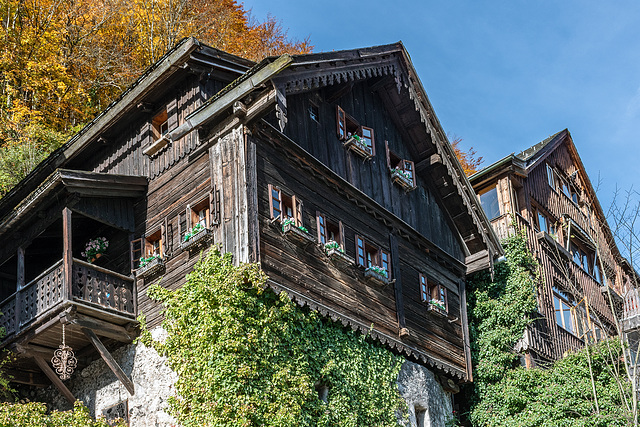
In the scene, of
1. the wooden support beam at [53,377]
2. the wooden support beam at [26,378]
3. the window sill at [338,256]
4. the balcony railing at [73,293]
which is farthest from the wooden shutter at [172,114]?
the wooden support beam at [26,378]

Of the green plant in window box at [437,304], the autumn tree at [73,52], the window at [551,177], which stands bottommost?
the green plant in window box at [437,304]

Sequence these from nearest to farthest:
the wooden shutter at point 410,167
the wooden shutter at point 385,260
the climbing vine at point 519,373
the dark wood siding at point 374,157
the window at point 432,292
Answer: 1. the dark wood siding at point 374,157
2. the wooden shutter at point 385,260
3. the climbing vine at point 519,373
4. the window at point 432,292
5. the wooden shutter at point 410,167

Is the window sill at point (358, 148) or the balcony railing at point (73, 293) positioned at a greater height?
the window sill at point (358, 148)

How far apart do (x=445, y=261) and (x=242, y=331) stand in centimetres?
1016

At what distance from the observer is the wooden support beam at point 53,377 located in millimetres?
17750

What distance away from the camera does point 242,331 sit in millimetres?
15164

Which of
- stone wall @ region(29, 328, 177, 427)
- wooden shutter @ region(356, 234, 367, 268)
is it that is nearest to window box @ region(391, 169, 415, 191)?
→ wooden shutter @ region(356, 234, 367, 268)

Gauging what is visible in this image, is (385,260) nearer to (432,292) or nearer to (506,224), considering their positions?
(432,292)

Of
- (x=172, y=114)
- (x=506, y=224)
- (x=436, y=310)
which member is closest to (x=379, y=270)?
(x=436, y=310)

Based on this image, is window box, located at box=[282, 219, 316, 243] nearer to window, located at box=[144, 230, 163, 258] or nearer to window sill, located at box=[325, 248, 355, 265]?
window sill, located at box=[325, 248, 355, 265]

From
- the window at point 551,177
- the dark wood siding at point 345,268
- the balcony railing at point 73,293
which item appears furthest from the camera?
the window at point 551,177

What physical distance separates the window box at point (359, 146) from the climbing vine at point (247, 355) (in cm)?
540

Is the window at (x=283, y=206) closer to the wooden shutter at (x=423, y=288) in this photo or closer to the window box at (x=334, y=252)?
the window box at (x=334, y=252)

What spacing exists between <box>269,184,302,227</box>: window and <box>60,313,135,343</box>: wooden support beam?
4288 millimetres
